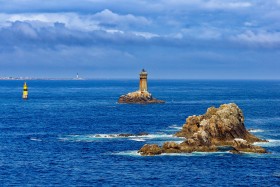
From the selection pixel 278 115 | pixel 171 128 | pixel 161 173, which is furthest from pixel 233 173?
pixel 278 115

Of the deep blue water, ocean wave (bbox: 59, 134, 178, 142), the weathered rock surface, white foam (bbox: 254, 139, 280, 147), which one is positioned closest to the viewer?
the deep blue water

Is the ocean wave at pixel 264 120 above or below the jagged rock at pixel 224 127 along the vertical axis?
below

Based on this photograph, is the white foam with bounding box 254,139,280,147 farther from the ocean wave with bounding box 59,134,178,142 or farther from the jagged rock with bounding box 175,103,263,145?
the ocean wave with bounding box 59,134,178,142

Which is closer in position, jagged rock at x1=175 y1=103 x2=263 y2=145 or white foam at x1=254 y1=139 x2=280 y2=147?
jagged rock at x1=175 y1=103 x2=263 y2=145

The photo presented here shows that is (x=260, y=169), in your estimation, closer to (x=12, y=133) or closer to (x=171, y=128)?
(x=171, y=128)

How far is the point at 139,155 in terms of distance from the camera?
98.1m

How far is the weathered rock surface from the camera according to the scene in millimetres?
100356

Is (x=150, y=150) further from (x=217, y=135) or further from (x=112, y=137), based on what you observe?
(x=112, y=137)

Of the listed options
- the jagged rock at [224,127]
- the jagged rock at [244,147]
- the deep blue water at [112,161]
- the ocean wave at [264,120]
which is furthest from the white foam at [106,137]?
the ocean wave at [264,120]

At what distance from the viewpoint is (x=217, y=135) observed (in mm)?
107312

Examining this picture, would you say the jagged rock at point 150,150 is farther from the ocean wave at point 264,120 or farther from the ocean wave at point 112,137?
the ocean wave at point 264,120

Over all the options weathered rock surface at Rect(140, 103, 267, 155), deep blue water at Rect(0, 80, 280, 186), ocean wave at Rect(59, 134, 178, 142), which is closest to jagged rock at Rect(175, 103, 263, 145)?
weathered rock surface at Rect(140, 103, 267, 155)

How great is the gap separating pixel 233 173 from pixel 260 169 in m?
5.00

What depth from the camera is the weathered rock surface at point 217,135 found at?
100 meters
